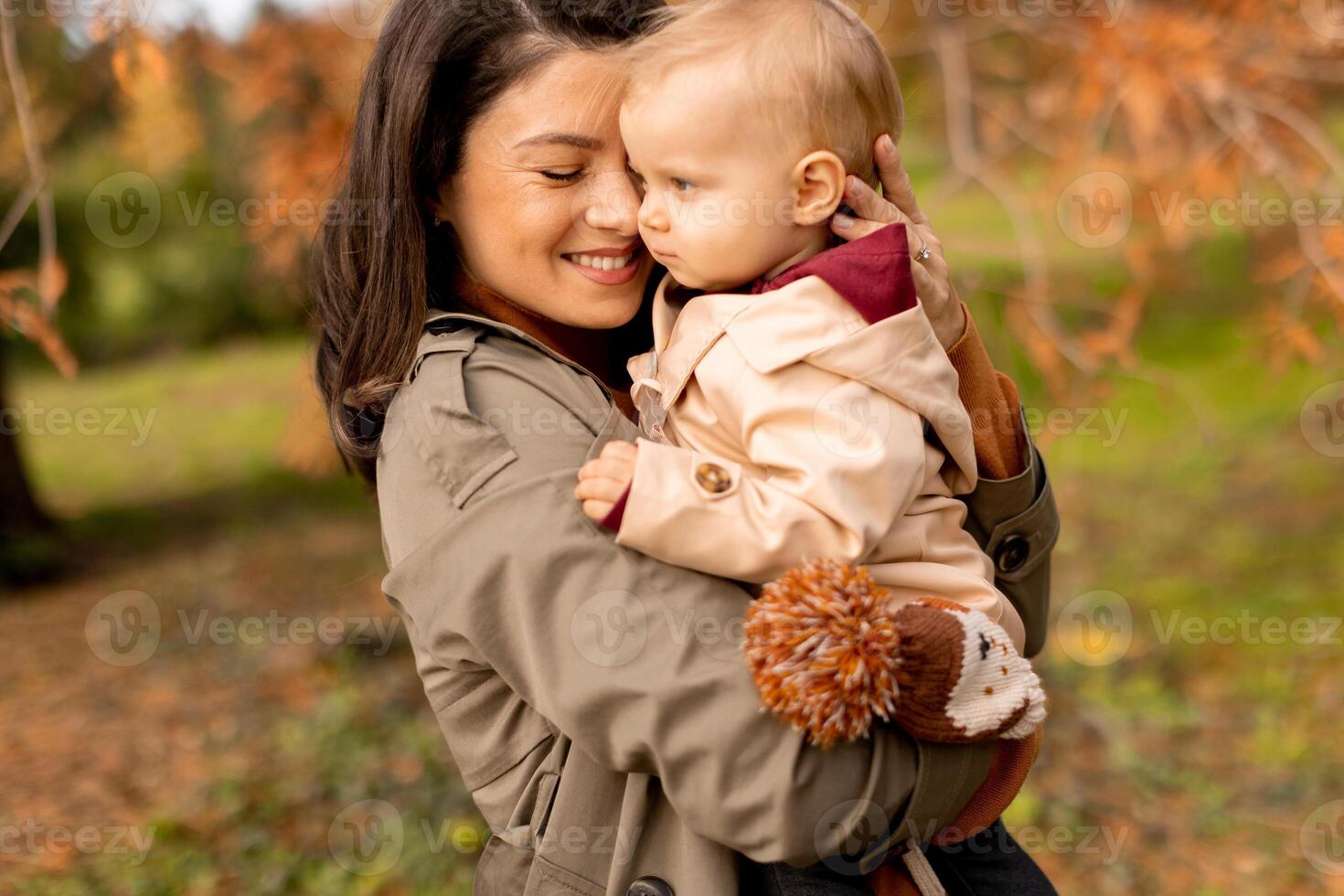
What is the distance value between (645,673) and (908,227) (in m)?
0.74

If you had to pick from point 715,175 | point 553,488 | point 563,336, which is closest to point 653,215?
point 715,175

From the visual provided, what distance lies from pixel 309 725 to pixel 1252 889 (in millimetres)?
3490

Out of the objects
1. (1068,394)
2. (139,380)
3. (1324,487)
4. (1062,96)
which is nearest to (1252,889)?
(1068,394)

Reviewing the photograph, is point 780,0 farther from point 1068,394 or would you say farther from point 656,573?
point 1068,394

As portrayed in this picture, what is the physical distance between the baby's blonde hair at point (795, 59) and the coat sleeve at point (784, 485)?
354mm

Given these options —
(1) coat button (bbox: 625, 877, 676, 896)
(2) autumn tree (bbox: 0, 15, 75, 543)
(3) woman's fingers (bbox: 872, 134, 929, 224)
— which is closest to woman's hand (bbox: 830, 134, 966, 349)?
(3) woman's fingers (bbox: 872, 134, 929, 224)

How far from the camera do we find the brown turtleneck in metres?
1.90

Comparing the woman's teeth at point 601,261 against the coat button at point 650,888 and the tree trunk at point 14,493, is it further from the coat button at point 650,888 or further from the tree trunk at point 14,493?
the tree trunk at point 14,493

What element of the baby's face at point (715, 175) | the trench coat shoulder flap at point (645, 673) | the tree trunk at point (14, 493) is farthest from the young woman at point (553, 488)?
the tree trunk at point (14, 493)

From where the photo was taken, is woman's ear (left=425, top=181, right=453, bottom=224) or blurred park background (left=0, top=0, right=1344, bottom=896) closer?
woman's ear (left=425, top=181, right=453, bottom=224)

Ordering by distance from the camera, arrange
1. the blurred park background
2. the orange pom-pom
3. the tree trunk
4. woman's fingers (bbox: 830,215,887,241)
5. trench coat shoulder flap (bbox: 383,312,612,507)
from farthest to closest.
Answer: the tree trunk
the blurred park background
woman's fingers (bbox: 830,215,887,241)
trench coat shoulder flap (bbox: 383,312,612,507)
the orange pom-pom

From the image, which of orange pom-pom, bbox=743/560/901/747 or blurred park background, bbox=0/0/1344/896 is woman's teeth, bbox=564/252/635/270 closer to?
orange pom-pom, bbox=743/560/901/747

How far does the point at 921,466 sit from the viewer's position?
158 centimetres

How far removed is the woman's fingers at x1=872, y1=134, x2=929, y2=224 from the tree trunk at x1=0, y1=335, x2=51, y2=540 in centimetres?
633
